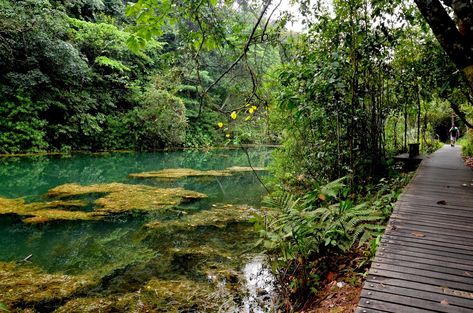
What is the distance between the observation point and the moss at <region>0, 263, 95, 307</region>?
3.91 m

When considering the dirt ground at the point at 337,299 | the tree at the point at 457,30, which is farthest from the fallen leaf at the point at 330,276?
the tree at the point at 457,30

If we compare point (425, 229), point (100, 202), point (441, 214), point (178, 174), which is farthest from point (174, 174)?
point (425, 229)

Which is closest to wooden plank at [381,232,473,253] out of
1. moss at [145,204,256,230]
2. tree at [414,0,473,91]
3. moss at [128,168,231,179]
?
tree at [414,0,473,91]

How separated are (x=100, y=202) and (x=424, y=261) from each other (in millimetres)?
7934

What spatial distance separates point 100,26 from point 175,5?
2107 cm

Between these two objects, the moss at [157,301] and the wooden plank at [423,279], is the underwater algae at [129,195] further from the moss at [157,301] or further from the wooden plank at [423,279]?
the wooden plank at [423,279]

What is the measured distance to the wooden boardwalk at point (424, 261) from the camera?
7.04 feet

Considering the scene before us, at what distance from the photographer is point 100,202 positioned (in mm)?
8711

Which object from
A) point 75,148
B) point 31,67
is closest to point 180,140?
point 75,148

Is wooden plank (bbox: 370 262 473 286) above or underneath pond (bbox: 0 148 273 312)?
above

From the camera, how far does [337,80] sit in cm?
441

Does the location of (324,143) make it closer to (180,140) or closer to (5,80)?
(5,80)

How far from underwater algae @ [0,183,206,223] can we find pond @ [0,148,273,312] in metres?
0.02

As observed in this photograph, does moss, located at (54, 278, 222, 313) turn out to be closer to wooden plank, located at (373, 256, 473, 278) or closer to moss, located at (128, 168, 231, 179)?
wooden plank, located at (373, 256, 473, 278)
